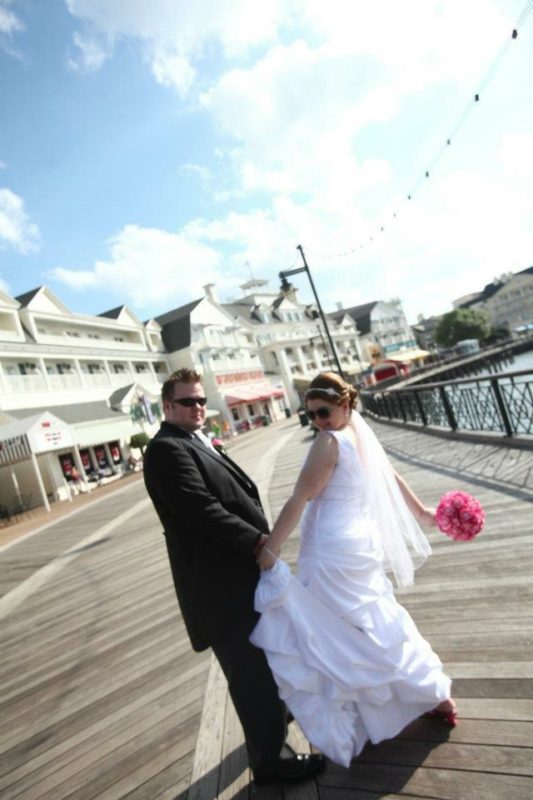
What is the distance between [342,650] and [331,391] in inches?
46.6

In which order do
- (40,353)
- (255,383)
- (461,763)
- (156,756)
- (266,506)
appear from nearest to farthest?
1. (461,763)
2. (156,756)
3. (266,506)
4. (40,353)
5. (255,383)

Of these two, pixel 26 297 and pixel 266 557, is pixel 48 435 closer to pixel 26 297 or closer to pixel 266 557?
pixel 26 297

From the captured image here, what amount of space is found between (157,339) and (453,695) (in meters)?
42.5

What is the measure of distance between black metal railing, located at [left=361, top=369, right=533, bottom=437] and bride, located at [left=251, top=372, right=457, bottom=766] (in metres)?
5.90

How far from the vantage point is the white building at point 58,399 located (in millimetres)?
20641

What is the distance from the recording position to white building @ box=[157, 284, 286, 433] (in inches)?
1657

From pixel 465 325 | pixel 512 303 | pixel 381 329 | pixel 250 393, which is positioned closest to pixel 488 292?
pixel 512 303

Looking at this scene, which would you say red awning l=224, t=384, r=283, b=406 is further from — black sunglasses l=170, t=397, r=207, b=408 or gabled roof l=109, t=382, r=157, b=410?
black sunglasses l=170, t=397, r=207, b=408

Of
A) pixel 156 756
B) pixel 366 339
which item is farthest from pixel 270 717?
pixel 366 339

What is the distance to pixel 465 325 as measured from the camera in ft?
294

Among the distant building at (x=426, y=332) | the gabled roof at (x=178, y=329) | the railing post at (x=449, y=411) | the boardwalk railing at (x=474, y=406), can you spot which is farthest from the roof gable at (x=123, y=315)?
the distant building at (x=426, y=332)

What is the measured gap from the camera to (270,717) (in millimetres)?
2168

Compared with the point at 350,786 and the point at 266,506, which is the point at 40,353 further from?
the point at 350,786

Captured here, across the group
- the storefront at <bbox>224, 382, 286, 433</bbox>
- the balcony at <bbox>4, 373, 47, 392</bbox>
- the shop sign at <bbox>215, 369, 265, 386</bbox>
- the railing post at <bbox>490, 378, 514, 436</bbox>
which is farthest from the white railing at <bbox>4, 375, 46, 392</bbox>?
the railing post at <bbox>490, 378, 514, 436</bbox>
